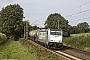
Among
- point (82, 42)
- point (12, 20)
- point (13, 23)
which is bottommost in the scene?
point (82, 42)

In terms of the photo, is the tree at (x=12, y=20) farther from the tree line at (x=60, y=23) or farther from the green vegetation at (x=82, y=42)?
the green vegetation at (x=82, y=42)

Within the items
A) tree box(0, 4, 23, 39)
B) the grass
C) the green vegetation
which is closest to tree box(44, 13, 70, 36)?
tree box(0, 4, 23, 39)

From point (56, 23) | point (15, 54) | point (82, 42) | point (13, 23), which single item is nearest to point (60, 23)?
point (56, 23)

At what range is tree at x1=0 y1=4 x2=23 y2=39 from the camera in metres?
84.5

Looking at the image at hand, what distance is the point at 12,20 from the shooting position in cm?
8550

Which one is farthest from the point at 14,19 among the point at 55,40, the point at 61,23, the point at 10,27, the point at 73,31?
the point at 55,40

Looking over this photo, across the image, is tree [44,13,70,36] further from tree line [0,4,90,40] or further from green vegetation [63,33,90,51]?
green vegetation [63,33,90,51]

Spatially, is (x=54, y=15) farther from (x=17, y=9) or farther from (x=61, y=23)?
(x=17, y=9)

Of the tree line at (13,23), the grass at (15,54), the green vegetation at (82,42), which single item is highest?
the tree line at (13,23)

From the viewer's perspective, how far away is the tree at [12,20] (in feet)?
277

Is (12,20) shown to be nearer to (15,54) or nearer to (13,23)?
(13,23)

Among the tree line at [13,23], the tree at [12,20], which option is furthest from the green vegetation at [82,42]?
the tree at [12,20]

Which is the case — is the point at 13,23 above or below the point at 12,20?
below

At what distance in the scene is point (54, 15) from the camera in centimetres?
10894
